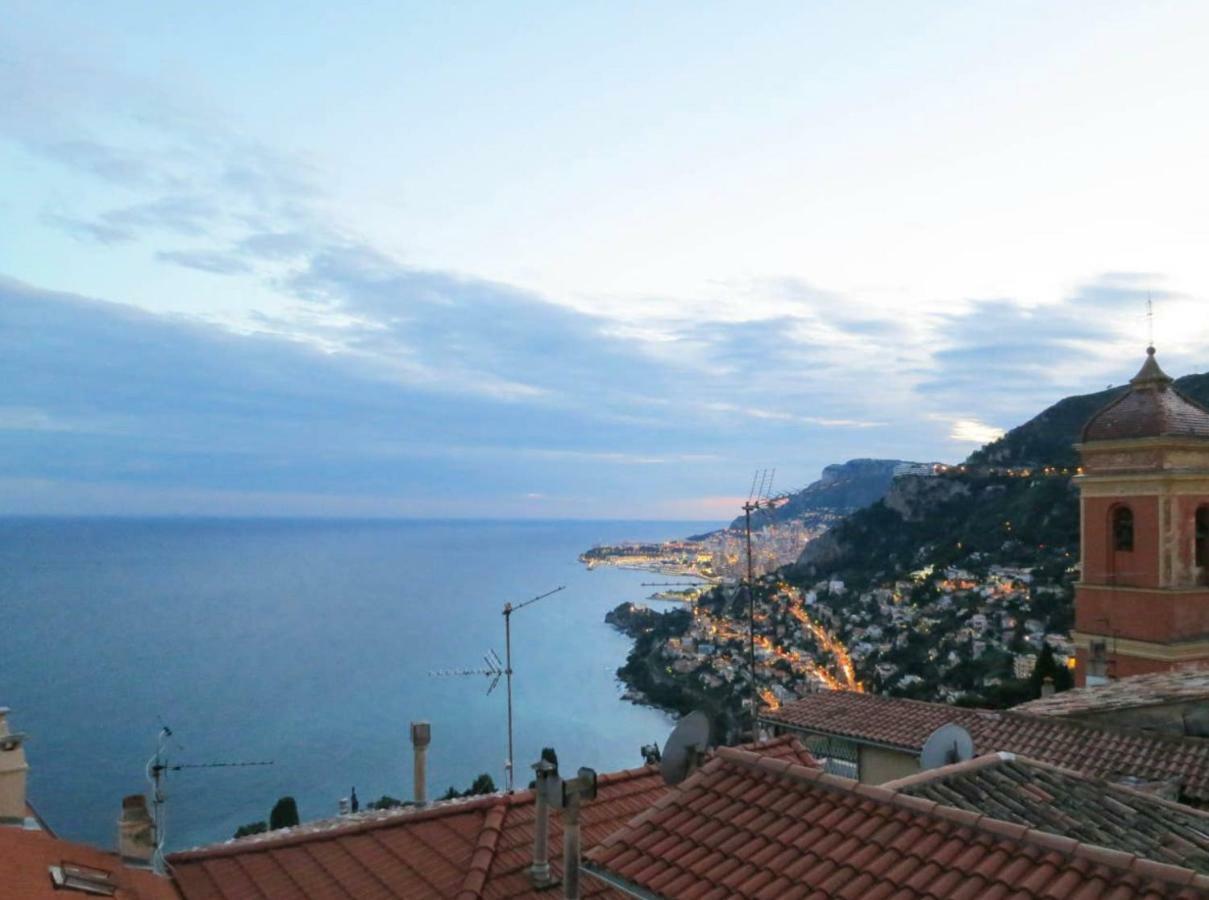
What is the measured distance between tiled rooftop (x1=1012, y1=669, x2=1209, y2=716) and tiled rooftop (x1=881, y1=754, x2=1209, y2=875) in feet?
18.7

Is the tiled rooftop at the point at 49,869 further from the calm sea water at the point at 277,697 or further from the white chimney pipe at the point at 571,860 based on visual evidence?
the calm sea water at the point at 277,697

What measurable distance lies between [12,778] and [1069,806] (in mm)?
7882

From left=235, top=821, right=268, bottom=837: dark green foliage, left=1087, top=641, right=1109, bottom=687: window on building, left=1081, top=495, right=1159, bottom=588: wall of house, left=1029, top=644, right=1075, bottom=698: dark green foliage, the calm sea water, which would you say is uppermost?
left=1081, top=495, right=1159, bottom=588: wall of house

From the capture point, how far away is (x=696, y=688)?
59.3 metres

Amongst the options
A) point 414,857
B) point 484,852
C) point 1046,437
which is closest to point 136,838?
point 414,857

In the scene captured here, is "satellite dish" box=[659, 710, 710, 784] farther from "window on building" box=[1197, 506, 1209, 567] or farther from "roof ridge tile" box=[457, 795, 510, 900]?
"window on building" box=[1197, 506, 1209, 567]

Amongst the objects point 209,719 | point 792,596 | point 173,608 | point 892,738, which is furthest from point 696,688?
point 173,608

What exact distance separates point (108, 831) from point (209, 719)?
25.9 metres

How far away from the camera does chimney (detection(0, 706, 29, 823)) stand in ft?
23.6

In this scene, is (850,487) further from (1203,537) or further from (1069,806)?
(1069,806)

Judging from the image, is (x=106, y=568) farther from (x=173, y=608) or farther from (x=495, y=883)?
(x=495, y=883)

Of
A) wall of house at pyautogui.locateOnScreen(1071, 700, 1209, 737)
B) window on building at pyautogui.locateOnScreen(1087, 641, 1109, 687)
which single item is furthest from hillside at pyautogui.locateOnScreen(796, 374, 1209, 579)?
wall of house at pyautogui.locateOnScreen(1071, 700, 1209, 737)

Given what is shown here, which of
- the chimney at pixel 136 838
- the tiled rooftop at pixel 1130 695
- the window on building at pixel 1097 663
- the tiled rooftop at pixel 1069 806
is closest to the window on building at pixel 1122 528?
the window on building at pixel 1097 663

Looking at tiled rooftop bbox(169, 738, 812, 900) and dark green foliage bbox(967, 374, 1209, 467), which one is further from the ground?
dark green foliage bbox(967, 374, 1209, 467)
